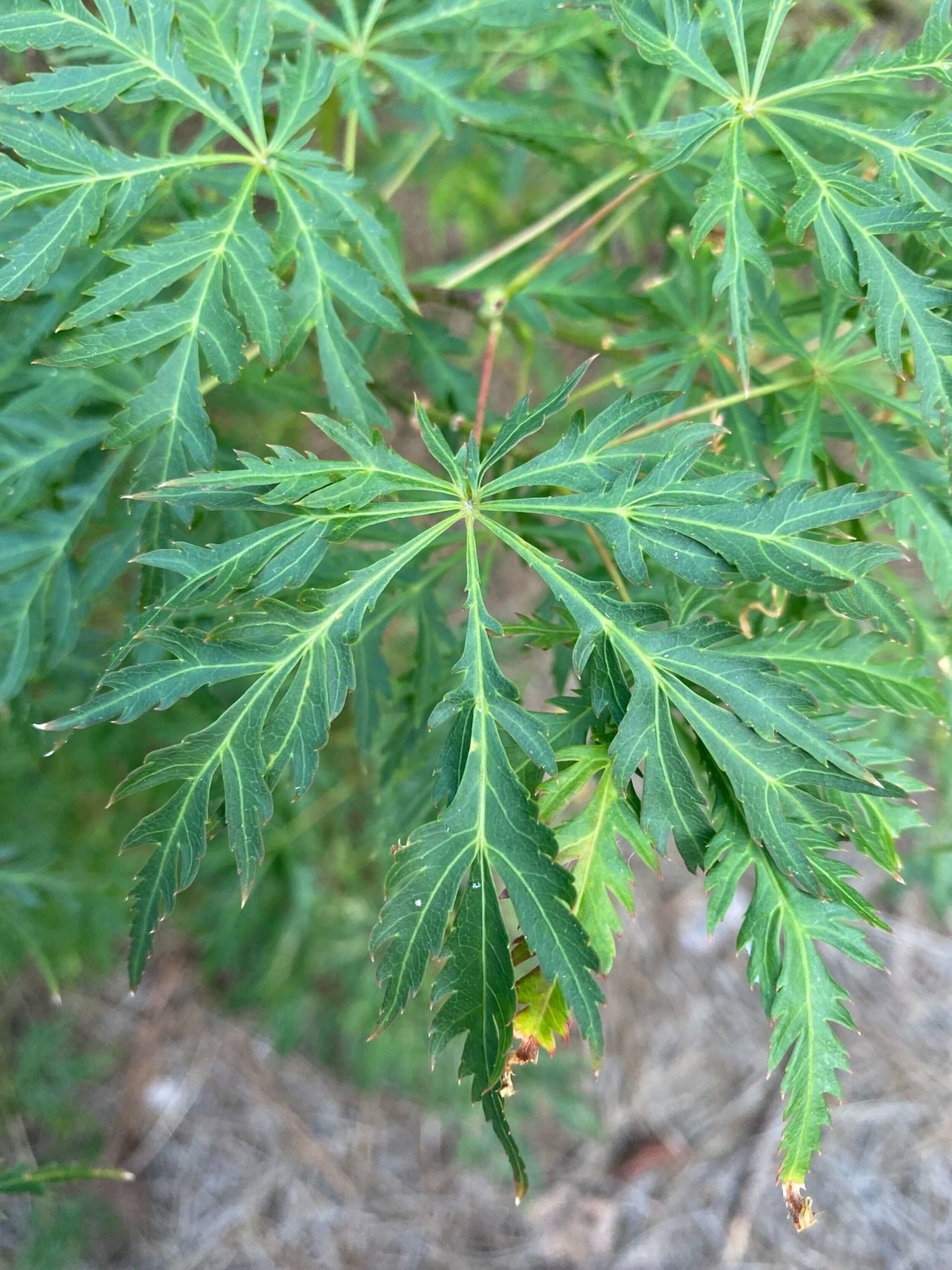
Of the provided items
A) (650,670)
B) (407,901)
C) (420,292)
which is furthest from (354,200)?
(407,901)

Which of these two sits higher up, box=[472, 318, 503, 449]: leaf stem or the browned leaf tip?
box=[472, 318, 503, 449]: leaf stem

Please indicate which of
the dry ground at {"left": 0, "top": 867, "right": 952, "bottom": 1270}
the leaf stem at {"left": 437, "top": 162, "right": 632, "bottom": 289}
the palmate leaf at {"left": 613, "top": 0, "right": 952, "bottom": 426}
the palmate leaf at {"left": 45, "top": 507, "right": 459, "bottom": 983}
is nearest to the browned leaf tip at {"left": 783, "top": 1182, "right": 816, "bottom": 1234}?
the palmate leaf at {"left": 45, "top": 507, "right": 459, "bottom": 983}

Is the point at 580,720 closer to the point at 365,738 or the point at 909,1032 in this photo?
the point at 365,738

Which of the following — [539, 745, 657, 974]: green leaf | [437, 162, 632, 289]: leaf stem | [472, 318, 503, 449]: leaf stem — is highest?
[437, 162, 632, 289]: leaf stem

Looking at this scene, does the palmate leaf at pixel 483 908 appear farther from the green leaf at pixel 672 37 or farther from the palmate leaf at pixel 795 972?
the green leaf at pixel 672 37

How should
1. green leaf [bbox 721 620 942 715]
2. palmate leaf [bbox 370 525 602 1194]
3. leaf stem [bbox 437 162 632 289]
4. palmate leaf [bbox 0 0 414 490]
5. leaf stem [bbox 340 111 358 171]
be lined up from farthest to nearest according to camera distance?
leaf stem [bbox 437 162 632 289] → leaf stem [bbox 340 111 358 171] → green leaf [bbox 721 620 942 715] → palmate leaf [bbox 0 0 414 490] → palmate leaf [bbox 370 525 602 1194]

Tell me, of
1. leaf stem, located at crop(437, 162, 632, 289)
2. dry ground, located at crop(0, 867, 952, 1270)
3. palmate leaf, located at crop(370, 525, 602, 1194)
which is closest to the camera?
palmate leaf, located at crop(370, 525, 602, 1194)

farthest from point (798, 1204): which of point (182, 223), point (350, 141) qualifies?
point (350, 141)

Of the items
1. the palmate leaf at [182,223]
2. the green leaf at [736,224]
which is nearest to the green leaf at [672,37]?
the green leaf at [736,224]

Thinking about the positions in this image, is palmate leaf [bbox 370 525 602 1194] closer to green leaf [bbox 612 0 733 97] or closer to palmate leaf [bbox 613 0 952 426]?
palmate leaf [bbox 613 0 952 426]

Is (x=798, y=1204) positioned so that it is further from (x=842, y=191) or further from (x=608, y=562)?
(x=842, y=191)
